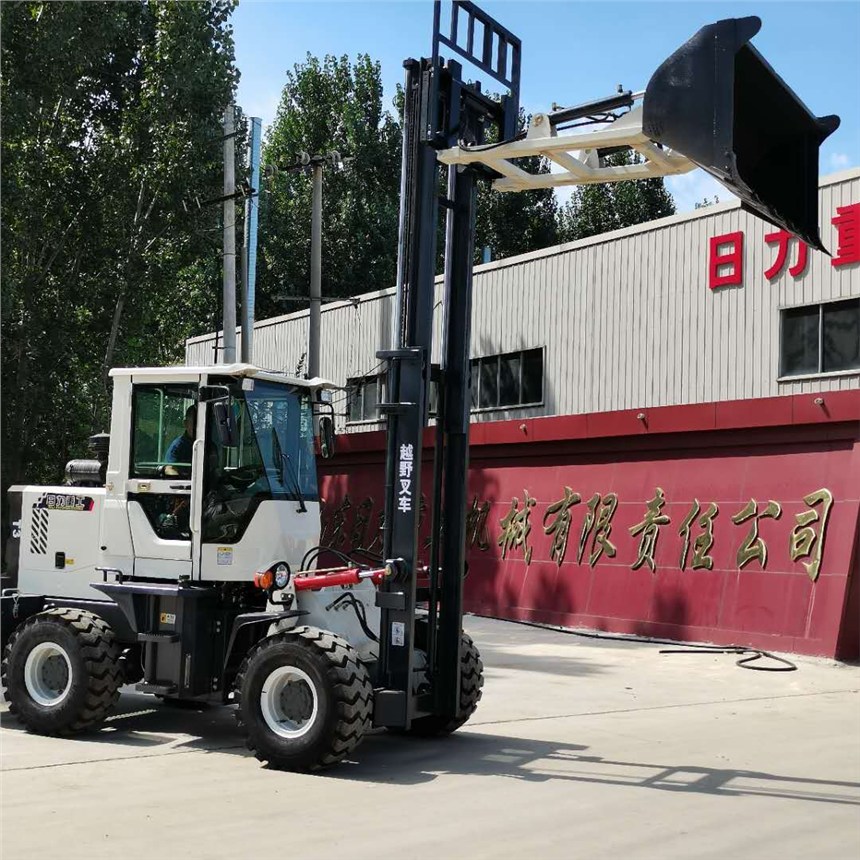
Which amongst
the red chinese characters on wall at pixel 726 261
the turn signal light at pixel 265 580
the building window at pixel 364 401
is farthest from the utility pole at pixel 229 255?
the turn signal light at pixel 265 580

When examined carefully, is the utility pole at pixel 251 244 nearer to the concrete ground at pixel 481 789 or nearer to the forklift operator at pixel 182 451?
the concrete ground at pixel 481 789

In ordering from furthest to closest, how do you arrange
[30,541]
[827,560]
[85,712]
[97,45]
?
[97,45]
[827,560]
[30,541]
[85,712]

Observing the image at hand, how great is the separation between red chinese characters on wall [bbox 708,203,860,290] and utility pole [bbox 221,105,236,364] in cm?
880

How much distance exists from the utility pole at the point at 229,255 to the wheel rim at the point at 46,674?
12337 mm

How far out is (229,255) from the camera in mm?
24594

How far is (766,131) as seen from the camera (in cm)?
739

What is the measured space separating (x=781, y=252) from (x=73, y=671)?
44.3 ft

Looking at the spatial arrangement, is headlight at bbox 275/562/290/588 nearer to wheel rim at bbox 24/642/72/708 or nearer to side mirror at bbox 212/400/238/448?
side mirror at bbox 212/400/238/448

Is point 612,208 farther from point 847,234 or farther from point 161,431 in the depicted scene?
point 161,431

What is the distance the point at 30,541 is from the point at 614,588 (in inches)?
450

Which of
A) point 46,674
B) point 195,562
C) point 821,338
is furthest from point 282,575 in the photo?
point 821,338

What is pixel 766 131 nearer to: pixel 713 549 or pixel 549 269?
pixel 713 549

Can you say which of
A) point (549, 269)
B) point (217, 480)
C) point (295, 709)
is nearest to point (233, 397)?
point (217, 480)

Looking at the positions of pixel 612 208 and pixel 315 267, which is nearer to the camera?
pixel 315 267
